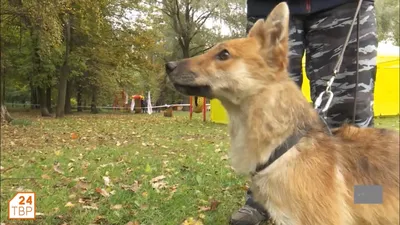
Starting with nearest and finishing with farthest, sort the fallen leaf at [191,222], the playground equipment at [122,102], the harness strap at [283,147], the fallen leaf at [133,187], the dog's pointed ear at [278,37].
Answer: the harness strap at [283,147], the dog's pointed ear at [278,37], the fallen leaf at [191,222], the fallen leaf at [133,187], the playground equipment at [122,102]

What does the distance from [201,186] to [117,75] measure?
74.6ft

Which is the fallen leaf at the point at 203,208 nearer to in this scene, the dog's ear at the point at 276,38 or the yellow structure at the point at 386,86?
the dog's ear at the point at 276,38

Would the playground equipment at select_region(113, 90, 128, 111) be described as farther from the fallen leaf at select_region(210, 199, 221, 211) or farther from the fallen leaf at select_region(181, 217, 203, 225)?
the fallen leaf at select_region(181, 217, 203, 225)

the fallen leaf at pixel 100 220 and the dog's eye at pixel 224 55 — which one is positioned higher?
the dog's eye at pixel 224 55

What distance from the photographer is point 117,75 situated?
2680 centimetres

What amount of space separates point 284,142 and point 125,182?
11.2 ft

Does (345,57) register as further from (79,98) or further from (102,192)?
(79,98)

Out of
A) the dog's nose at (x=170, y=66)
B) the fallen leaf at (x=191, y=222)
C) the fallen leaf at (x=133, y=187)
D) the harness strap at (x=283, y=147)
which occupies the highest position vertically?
the dog's nose at (x=170, y=66)

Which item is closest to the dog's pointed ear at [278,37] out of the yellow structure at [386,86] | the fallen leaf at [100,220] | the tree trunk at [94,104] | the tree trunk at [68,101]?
the fallen leaf at [100,220]

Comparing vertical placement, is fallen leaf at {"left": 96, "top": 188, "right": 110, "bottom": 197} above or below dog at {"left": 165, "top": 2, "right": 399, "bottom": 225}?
below

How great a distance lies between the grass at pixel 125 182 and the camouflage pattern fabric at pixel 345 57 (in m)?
1.44

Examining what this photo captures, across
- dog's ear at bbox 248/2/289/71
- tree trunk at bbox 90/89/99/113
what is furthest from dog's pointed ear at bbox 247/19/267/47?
tree trunk at bbox 90/89/99/113

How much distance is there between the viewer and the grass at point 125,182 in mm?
3893

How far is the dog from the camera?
208 centimetres
